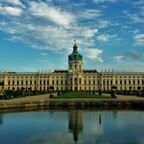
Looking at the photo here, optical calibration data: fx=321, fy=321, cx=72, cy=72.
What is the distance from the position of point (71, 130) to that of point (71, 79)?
295ft

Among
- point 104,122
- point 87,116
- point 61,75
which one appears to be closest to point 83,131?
point 104,122

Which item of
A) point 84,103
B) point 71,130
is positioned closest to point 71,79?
point 84,103

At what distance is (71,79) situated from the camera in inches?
4353

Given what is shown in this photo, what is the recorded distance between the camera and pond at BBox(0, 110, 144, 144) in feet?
57.3

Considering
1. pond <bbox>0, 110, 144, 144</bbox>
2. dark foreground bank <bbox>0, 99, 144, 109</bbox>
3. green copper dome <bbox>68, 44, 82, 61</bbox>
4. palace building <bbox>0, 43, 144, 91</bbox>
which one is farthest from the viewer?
green copper dome <bbox>68, 44, 82, 61</bbox>

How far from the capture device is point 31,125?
2253cm

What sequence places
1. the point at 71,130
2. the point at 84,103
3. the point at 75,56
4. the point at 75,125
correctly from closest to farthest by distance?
the point at 71,130, the point at 75,125, the point at 84,103, the point at 75,56

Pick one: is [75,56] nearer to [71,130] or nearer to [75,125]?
[75,125]

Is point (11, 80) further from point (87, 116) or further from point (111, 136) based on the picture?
point (111, 136)

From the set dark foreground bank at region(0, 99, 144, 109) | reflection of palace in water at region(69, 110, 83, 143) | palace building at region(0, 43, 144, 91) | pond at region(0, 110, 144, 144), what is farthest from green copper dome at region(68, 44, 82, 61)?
pond at region(0, 110, 144, 144)

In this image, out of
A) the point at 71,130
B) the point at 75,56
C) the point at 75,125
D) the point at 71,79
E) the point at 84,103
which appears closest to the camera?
the point at 71,130

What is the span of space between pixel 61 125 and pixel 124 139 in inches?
244

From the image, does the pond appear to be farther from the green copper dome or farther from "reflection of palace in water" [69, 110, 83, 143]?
the green copper dome

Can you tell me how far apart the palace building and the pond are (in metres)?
84.8
